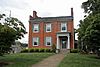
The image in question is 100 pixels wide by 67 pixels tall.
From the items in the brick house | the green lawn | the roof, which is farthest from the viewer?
the roof

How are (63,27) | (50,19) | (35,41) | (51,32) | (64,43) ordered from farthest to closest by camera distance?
(35,41), (51,32), (50,19), (64,43), (63,27)

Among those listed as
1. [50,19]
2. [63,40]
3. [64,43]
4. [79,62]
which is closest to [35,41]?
[50,19]

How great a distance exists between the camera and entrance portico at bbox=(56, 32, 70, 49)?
153 feet

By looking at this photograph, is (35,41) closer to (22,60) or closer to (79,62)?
(22,60)

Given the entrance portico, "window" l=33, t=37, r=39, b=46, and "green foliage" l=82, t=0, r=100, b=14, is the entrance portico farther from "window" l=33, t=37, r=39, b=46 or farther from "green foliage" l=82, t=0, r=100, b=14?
"green foliage" l=82, t=0, r=100, b=14

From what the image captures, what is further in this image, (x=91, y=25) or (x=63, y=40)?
(x=63, y=40)

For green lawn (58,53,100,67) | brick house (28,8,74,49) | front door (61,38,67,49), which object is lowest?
green lawn (58,53,100,67)

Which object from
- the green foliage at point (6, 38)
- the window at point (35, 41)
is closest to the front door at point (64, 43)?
the window at point (35, 41)

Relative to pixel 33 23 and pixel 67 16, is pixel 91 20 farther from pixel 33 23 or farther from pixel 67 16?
pixel 33 23

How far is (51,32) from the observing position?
160 ft

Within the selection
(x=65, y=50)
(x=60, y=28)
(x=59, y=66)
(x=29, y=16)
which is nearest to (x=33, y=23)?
(x=29, y=16)

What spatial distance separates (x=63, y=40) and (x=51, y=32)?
2906mm

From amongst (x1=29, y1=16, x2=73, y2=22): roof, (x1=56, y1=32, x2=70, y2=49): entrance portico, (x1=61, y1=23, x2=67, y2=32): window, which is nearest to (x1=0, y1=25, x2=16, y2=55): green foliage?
(x1=56, y1=32, x2=70, y2=49): entrance portico

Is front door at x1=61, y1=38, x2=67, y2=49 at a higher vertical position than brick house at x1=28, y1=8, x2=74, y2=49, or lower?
lower
